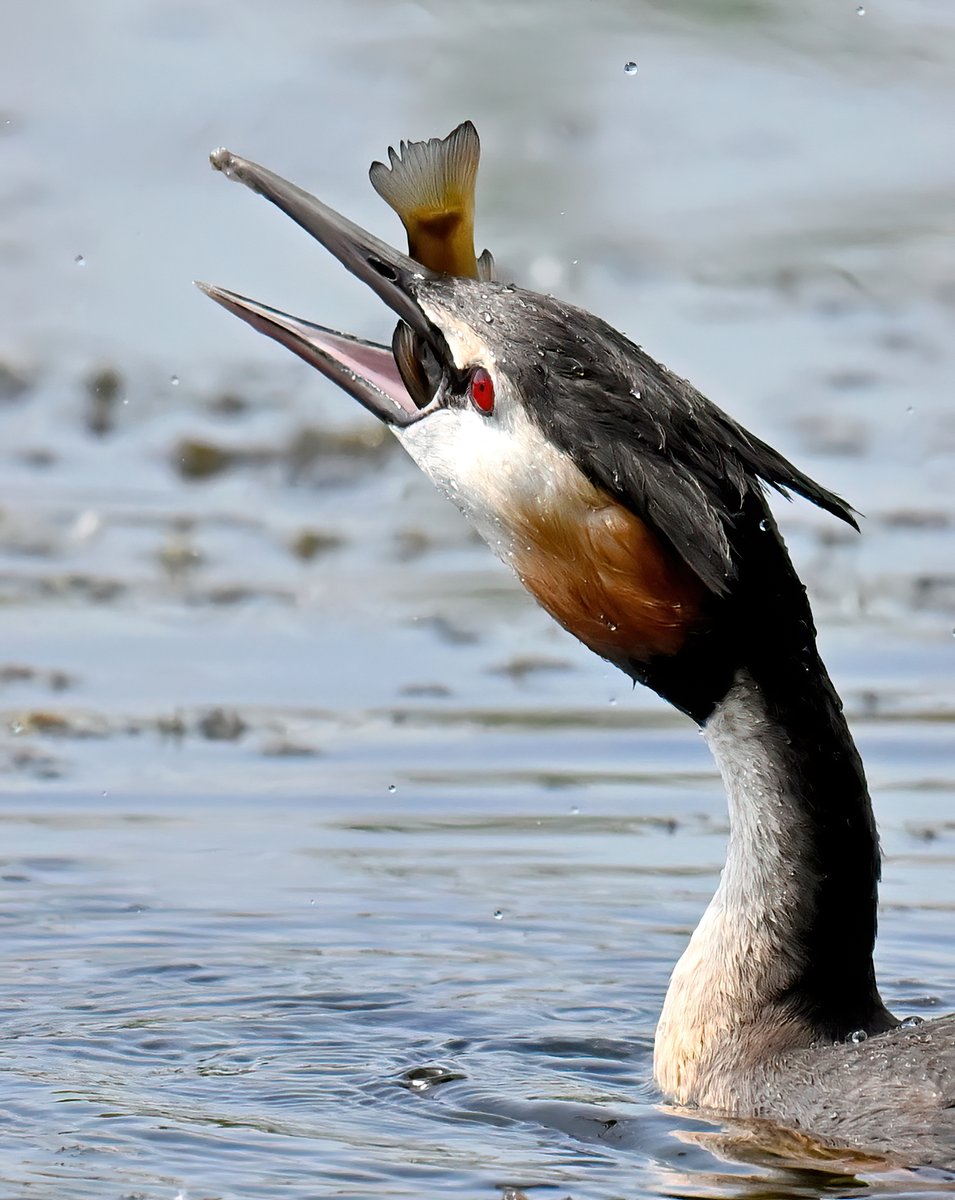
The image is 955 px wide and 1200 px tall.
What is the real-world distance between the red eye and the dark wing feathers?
105mm

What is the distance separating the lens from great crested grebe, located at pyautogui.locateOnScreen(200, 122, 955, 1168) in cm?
524

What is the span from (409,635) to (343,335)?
4.42m

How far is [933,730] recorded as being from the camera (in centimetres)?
891

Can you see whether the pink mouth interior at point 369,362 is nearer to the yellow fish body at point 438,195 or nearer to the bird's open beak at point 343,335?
the bird's open beak at point 343,335

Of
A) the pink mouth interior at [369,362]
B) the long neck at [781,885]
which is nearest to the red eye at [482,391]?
the pink mouth interior at [369,362]

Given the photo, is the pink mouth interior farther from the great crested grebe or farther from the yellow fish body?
the yellow fish body

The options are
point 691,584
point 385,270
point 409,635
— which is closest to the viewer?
point 691,584

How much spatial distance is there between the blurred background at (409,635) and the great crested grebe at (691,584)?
355 mm

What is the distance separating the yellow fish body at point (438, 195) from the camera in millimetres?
5719

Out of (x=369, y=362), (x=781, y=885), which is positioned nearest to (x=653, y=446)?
(x=369, y=362)

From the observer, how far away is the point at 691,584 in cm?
534

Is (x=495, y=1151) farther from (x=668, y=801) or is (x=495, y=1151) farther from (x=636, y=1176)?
(x=668, y=801)

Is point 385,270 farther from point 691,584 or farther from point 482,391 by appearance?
point 691,584

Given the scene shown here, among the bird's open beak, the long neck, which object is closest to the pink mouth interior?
the bird's open beak
